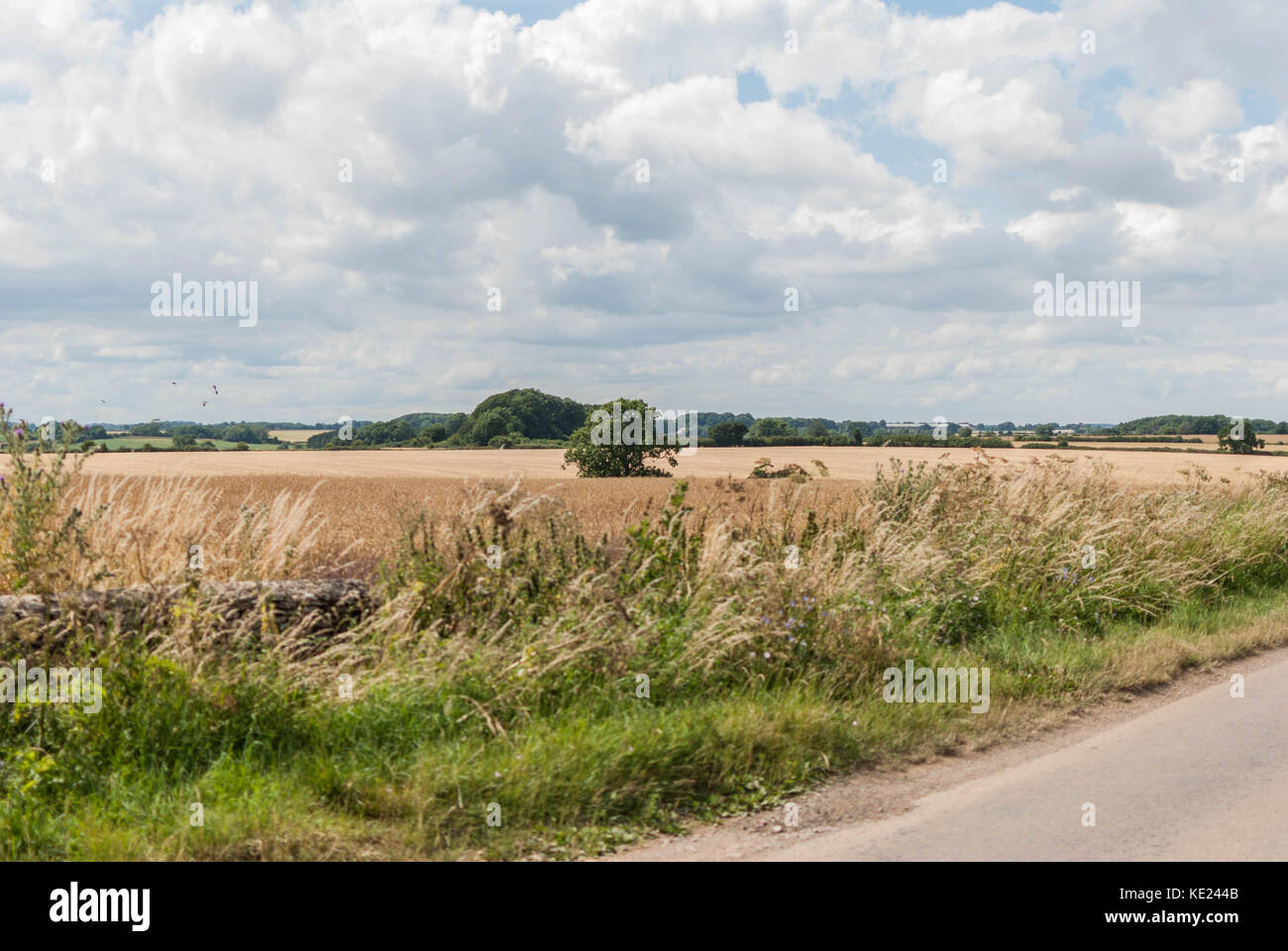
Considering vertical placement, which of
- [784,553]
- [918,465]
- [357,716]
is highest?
[918,465]

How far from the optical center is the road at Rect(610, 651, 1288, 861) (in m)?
4.64

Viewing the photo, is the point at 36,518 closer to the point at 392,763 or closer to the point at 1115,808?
the point at 392,763

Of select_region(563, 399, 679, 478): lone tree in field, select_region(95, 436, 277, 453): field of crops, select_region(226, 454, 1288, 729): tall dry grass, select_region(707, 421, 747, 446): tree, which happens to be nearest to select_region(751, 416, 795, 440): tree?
select_region(707, 421, 747, 446): tree

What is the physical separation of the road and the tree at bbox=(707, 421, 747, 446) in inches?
2904

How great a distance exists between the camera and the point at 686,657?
271 inches

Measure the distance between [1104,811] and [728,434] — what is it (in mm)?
75648

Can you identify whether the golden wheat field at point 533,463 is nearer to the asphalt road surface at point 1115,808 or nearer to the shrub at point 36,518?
the shrub at point 36,518

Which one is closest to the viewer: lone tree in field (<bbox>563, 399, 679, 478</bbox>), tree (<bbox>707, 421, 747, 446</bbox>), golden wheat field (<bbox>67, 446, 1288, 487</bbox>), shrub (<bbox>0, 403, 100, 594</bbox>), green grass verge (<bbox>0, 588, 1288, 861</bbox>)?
green grass verge (<bbox>0, 588, 1288, 861</bbox>)

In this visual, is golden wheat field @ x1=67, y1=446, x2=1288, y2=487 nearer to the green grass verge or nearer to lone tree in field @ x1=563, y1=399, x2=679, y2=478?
lone tree in field @ x1=563, y1=399, x2=679, y2=478

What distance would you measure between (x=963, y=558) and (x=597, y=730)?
600cm

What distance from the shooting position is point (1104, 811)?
514 centimetres

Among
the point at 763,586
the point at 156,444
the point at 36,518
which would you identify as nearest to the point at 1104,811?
the point at 763,586
